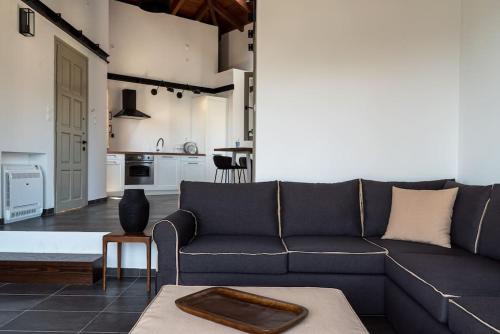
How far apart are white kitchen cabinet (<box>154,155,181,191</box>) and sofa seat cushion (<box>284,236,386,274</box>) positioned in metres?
5.94

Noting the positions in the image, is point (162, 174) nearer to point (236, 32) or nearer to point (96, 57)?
point (96, 57)

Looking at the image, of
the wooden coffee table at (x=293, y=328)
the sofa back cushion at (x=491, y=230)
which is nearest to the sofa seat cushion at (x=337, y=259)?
the sofa back cushion at (x=491, y=230)

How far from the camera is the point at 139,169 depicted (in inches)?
306

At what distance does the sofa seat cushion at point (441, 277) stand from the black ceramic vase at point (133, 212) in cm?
184

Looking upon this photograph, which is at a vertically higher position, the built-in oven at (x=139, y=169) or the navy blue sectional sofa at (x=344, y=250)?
the built-in oven at (x=139, y=169)

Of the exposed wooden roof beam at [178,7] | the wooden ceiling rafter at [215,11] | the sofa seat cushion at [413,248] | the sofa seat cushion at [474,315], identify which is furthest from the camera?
the wooden ceiling rafter at [215,11]

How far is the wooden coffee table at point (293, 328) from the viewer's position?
4.30ft

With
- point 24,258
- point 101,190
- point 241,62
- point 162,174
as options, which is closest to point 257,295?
point 24,258

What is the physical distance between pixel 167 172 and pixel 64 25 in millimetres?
3819

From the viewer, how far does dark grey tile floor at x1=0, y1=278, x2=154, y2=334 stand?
2176mm

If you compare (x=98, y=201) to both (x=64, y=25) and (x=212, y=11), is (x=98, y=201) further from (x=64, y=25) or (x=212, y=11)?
(x=212, y=11)

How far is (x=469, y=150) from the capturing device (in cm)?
325

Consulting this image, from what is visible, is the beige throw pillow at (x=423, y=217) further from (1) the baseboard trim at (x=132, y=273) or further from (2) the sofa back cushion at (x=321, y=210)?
(1) the baseboard trim at (x=132, y=273)

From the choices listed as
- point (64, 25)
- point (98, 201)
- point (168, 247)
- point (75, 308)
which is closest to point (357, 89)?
point (168, 247)
